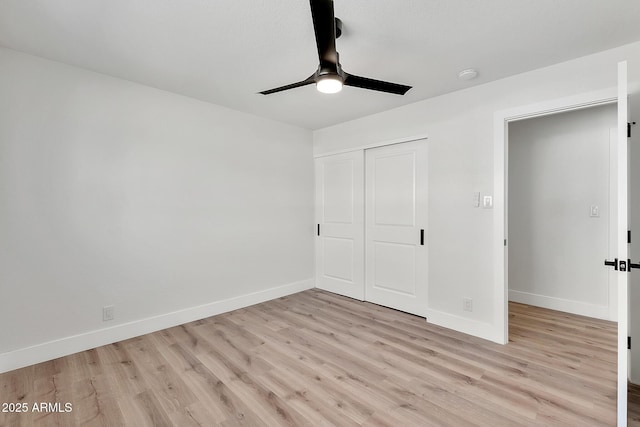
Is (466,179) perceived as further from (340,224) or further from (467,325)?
(340,224)

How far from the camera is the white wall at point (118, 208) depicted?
2.32m

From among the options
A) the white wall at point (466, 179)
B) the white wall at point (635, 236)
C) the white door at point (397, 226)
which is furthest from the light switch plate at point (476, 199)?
the white wall at point (635, 236)

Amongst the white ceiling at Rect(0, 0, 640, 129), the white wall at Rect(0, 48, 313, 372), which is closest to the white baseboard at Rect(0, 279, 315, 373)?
the white wall at Rect(0, 48, 313, 372)

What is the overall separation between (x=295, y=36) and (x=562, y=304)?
4142mm

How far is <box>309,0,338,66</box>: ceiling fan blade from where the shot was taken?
135 centimetres

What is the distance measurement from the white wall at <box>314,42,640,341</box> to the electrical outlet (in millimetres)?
3216

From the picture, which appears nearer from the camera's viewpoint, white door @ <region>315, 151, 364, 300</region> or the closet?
the closet

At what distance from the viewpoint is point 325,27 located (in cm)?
146

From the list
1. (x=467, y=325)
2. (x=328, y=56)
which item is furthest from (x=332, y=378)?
(x=328, y=56)

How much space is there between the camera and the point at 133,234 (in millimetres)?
2867

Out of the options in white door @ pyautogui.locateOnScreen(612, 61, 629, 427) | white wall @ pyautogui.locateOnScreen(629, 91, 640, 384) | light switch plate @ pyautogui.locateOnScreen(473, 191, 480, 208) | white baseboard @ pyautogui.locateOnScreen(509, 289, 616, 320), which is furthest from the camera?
white baseboard @ pyautogui.locateOnScreen(509, 289, 616, 320)

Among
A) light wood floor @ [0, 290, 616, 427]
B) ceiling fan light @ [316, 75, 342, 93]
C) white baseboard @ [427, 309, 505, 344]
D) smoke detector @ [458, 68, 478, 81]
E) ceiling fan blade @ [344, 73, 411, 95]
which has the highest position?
smoke detector @ [458, 68, 478, 81]

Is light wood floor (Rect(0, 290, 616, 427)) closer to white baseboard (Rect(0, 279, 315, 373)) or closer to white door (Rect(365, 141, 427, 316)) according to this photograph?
white baseboard (Rect(0, 279, 315, 373))

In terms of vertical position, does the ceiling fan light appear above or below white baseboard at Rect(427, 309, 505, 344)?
above
